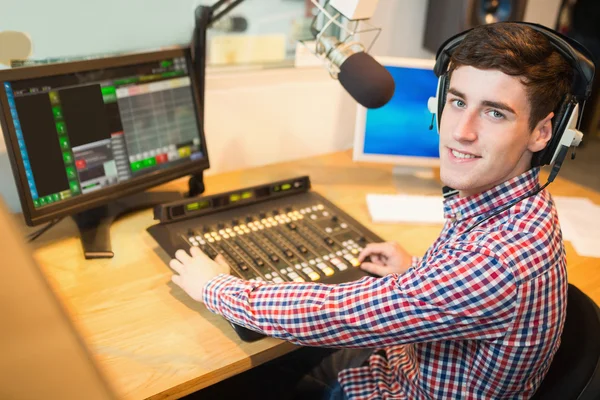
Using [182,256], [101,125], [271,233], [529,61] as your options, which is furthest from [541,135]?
[101,125]

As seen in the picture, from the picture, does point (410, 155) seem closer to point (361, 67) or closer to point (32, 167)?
point (361, 67)

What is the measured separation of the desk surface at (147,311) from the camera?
3.03 ft

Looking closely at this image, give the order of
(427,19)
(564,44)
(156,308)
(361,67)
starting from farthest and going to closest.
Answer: (427,19) < (361,67) < (156,308) < (564,44)

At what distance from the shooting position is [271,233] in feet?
4.20

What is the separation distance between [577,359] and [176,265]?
30.1 inches

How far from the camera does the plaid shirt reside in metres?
0.84

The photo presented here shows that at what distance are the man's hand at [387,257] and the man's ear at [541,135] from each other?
0.40m

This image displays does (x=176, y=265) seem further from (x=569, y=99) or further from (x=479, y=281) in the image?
(x=569, y=99)

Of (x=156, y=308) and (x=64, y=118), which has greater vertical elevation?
(x=64, y=118)

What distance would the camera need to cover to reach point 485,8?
1.66 m

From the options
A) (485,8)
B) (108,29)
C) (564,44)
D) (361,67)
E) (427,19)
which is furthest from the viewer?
(427,19)

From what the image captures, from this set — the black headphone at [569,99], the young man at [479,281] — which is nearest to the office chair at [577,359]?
the young man at [479,281]

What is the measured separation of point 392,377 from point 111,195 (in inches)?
29.5

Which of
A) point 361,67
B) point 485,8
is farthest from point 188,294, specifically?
point 485,8
